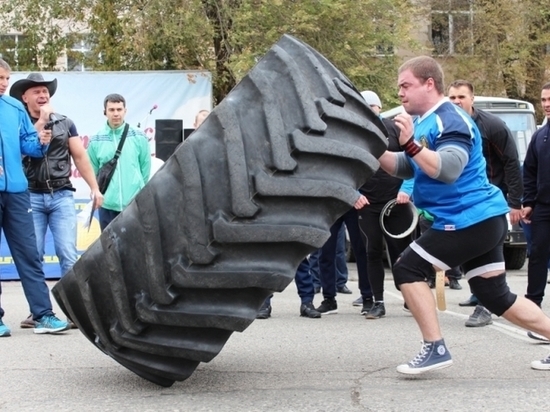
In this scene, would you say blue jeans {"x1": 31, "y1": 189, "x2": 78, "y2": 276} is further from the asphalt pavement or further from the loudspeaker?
the loudspeaker

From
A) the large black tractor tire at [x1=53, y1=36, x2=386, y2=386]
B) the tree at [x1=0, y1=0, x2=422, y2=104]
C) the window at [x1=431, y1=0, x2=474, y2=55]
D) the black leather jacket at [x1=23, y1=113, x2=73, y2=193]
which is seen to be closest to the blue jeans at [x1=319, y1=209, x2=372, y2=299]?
the black leather jacket at [x1=23, y1=113, x2=73, y2=193]

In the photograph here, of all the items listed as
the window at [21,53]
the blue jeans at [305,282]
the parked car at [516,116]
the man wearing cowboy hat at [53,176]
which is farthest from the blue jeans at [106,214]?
the window at [21,53]

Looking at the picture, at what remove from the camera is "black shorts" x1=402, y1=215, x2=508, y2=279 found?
5559 mm

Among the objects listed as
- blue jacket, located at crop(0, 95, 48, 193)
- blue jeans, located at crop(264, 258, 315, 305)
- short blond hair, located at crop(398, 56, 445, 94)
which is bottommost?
blue jeans, located at crop(264, 258, 315, 305)

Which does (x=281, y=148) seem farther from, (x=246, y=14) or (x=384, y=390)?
(x=246, y=14)

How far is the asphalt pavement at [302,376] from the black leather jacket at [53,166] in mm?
1142

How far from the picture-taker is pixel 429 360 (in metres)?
5.55

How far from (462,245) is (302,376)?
115 centimetres

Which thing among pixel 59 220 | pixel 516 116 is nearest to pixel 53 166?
pixel 59 220

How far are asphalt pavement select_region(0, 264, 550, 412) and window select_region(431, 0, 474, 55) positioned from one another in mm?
23093

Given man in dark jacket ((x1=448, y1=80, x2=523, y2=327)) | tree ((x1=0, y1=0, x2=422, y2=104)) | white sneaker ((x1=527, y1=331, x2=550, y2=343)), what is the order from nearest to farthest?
white sneaker ((x1=527, y1=331, x2=550, y2=343))
man in dark jacket ((x1=448, y1=80, x2=523, y2=327))
tree ((x1=0, y1=0, x2=422, y2=104))

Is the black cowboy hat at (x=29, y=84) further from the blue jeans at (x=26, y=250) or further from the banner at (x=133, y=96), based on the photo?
the banner at (x=133, y=96)

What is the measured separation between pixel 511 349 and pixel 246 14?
1274 centimetres

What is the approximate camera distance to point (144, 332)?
502 centimetres
